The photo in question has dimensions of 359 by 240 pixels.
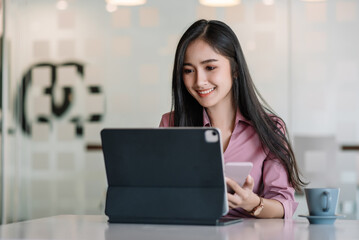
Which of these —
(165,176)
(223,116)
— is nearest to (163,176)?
(165,176)

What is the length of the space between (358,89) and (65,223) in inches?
114

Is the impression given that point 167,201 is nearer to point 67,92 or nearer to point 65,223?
point 65,223

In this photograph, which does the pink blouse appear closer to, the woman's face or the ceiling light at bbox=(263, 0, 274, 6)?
the woman's face

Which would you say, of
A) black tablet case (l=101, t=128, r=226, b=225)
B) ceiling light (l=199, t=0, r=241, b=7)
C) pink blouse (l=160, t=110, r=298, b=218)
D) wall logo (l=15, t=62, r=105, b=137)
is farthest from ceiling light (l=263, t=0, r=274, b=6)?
black tablet case (l=101, t=128, r=226, b=225)

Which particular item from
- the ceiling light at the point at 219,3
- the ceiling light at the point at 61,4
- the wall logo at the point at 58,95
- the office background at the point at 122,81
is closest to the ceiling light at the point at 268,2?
the office background at the point at 122,81

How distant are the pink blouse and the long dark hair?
3 cm

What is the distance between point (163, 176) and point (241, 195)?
0.94 ft

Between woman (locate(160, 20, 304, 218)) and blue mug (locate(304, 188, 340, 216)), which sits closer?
blue mug (locate(304, 188, 340, 216))

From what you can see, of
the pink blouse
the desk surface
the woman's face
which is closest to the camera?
the desk surface

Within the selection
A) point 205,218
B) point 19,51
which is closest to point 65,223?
point 205,218

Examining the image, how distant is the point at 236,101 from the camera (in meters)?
2.62

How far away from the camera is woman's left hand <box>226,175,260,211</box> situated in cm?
200

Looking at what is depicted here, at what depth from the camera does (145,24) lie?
15.5 feet

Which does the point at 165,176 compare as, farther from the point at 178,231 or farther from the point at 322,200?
the point at 322,200
